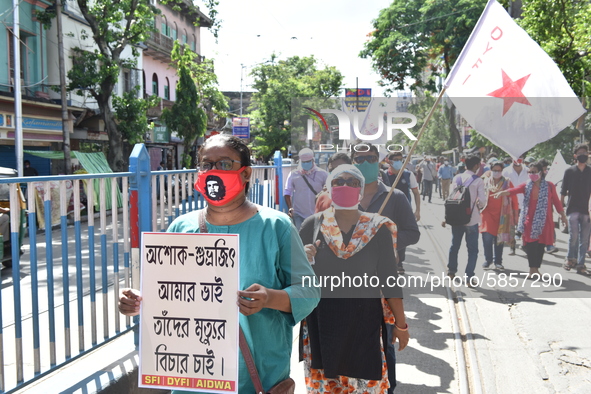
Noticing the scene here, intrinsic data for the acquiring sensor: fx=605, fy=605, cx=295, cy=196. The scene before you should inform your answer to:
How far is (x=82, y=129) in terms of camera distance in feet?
78.0

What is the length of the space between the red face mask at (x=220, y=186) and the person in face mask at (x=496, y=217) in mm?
1683

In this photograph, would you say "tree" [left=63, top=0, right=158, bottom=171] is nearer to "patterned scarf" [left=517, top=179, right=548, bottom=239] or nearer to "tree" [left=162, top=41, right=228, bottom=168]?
"tree" [left=162, top=41, right=228, bottom=168]

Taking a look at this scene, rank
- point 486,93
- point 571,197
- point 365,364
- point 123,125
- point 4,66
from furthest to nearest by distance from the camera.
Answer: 1. point 123,125
2. point 4,66
3. point 571,197
4. point 486,93
5. point 365,364

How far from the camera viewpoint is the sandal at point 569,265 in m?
4.13

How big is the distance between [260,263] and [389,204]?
1.29m

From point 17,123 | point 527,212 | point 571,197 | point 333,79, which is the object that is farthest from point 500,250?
point 333,79

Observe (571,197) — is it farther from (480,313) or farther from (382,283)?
(382,283)

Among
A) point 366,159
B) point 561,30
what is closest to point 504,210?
point 366,159

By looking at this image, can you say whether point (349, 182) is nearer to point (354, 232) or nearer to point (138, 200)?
point (354, 232)

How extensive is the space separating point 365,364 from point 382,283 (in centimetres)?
44

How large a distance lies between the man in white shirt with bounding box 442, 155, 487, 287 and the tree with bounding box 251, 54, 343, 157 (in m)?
30.6

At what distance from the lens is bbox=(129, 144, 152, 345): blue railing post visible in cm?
445

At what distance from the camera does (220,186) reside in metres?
A: 2.44

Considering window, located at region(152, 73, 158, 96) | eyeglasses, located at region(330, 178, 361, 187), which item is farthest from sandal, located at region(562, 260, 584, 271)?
window, located at region(152, 73, 158, 96)
